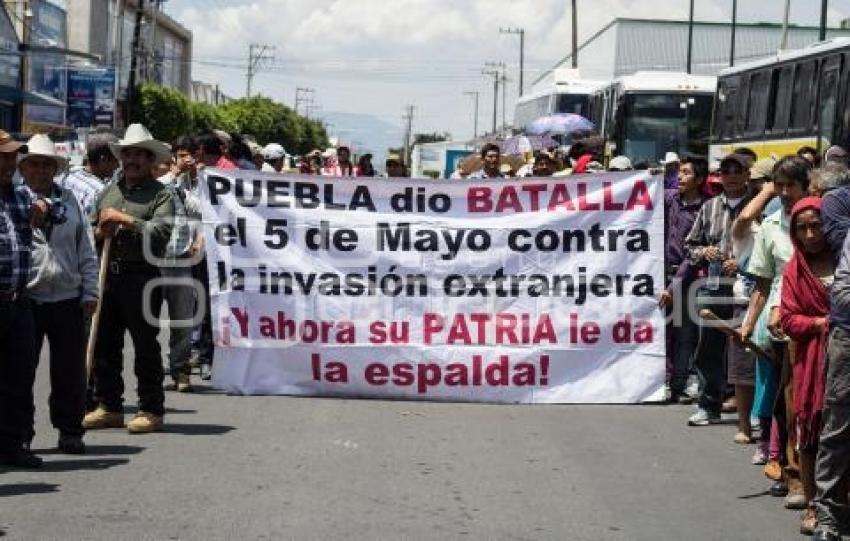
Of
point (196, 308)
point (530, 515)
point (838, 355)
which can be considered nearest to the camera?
point (838, 355)

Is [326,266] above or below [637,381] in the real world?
above

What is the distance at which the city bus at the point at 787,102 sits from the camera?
2059cm

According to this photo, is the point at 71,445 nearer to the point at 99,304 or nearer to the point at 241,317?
the point at 99,304

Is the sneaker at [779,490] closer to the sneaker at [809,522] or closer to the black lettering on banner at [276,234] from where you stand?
the sneaker at [809,522]

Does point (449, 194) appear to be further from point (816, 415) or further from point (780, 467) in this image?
point (816, 415)

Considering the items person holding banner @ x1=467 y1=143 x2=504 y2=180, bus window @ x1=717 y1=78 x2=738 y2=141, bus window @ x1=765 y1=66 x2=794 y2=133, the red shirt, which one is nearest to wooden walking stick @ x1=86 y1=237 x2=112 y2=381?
the red shirt

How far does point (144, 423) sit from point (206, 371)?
284 cm

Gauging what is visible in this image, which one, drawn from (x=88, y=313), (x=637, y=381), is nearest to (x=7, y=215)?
(x=88, y=313)

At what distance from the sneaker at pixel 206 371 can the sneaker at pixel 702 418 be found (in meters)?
4.01

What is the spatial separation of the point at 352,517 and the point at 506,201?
4579mm

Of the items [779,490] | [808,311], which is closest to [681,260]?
[779,490]

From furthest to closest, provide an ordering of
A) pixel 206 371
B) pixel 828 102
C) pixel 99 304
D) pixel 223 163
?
pixel 828 102, pixel 223 163, pixel 206 371, pixel 99 304

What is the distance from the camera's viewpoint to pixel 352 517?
22.9 feet

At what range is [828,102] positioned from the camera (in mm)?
20922
